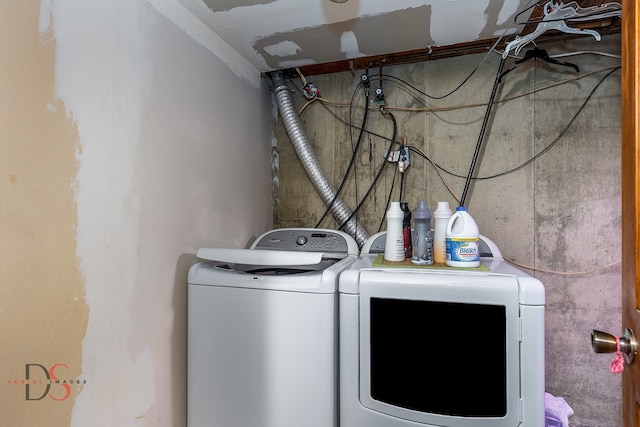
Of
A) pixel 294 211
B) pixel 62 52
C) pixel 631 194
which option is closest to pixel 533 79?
pixel 631 194

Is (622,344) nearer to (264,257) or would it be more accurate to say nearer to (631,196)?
(631,196)

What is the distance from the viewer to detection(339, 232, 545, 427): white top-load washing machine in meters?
1.00

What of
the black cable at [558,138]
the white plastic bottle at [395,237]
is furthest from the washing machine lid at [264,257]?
the black cable at [558,138]

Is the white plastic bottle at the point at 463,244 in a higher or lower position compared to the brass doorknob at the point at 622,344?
higher

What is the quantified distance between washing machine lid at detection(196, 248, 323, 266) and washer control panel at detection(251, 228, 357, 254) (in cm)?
47

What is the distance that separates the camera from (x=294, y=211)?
7.17 ft

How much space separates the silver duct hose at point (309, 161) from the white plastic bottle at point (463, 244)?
73cm

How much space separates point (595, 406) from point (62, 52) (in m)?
2.72

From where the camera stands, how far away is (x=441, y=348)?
1056 millimetres

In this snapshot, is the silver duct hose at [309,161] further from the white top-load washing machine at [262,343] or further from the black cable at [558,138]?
the black cable at [558,138]

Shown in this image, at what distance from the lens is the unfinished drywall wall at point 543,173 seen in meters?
1.67

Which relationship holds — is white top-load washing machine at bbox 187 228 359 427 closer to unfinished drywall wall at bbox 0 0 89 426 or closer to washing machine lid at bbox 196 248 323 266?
washing machine lid at bbox 196 248 323 266

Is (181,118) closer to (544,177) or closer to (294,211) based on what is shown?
(294,211)

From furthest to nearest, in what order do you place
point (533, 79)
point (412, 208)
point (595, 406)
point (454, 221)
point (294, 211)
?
point (294, 211) → point (412, 208) → point (533, 79) → point (595, 406) → point (454, 221)
